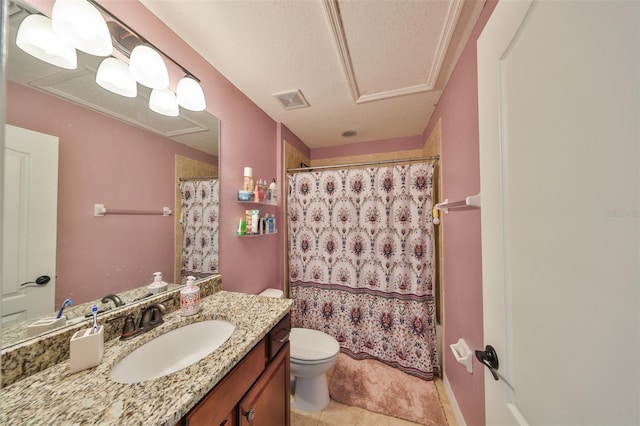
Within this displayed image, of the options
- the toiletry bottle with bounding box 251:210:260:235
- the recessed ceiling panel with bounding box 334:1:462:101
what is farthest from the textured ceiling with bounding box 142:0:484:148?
the toiletry bottle with bounding box 251:210:260:235

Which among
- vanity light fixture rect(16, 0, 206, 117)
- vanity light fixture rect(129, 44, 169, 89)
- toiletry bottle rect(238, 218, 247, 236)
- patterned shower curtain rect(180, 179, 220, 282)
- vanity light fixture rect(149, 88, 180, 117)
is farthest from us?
toiletry bottle rect(238, 218, 247, 236)

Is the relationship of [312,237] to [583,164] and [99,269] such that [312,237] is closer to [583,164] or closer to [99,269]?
[99,269]

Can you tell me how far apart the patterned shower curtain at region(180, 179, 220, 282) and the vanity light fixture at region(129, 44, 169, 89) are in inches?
18.4

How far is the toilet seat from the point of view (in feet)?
4.49

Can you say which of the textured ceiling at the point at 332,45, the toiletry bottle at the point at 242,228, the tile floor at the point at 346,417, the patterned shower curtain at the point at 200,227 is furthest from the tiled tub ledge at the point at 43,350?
the textured ceiling at the point at 332,45

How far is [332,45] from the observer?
1181 millimetres

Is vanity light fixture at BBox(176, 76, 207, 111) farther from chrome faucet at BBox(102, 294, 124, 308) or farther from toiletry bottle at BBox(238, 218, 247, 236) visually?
chrome faucet at BBox(102, 294, 124, 308)

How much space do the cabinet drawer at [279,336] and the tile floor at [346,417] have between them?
0.74 metres

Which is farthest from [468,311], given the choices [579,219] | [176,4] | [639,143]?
[176,4]

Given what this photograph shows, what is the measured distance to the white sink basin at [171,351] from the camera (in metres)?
0.74

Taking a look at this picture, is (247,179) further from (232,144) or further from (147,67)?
(147,67)

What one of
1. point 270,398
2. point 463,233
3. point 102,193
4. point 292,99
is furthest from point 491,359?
point 292,99

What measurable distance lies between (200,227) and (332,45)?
4.09ft

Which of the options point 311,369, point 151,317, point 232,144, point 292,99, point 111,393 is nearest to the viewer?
point 111,393
